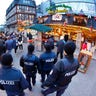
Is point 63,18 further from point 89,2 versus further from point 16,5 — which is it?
point 16,5

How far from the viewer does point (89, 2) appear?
53562 mm

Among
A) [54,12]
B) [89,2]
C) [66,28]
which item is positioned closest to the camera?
[66,28]

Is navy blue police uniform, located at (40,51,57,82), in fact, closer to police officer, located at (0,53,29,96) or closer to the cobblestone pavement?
the cobblestone pavement

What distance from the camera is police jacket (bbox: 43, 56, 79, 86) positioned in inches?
230

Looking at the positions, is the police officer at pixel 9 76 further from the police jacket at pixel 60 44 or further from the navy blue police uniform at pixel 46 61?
the police jacket at pixel 60 44

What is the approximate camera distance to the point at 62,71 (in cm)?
587

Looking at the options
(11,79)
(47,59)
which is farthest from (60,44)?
(11,79)

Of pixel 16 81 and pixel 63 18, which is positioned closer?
pixel 16 81

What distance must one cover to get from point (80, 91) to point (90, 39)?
17.6 meters

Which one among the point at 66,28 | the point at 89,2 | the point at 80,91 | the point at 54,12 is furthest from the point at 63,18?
the point at 80,91

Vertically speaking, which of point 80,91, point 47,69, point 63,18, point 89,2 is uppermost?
point 89,2

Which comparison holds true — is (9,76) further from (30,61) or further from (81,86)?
(81,86)

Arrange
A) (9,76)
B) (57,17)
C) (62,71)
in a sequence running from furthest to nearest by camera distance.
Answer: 1. (57,17)
2. (62,71)
3. (9,76)

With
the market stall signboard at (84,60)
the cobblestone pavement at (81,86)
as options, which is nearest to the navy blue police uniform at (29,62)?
the cobblestone pavement at (81,86)
